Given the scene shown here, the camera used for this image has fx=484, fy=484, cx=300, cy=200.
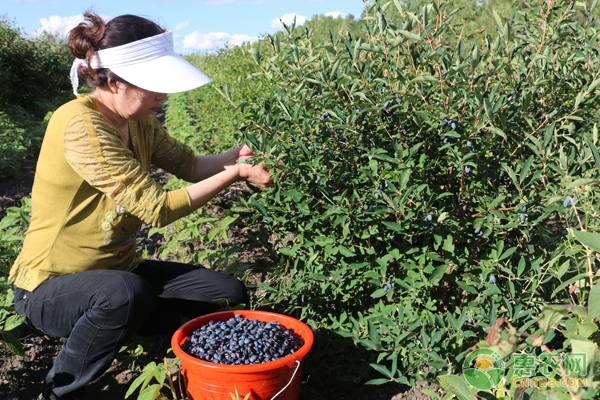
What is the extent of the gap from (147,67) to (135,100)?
14 cm

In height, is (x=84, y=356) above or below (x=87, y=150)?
below

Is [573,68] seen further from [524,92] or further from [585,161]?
[585,161]

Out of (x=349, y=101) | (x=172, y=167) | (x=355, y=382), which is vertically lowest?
(x=355, y=382)

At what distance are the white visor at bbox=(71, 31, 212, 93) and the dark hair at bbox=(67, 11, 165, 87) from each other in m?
0.03

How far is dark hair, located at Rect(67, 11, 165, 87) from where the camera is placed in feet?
5.82

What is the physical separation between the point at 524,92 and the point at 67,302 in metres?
1.78

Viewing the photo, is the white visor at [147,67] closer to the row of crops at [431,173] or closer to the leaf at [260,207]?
the row of crops at [431,173]

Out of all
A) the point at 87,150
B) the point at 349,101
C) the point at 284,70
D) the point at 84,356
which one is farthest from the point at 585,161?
the point at 84,356

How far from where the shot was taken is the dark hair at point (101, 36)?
177 cm

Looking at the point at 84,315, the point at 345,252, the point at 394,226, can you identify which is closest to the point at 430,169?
the point at 394,226

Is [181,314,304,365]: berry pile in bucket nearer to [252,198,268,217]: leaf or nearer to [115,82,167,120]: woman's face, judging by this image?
[252,198,268,217]: leaf

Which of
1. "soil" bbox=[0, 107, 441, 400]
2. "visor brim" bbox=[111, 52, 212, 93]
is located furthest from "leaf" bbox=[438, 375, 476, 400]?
"visor brim" bbox=[111, 52, 212, 93]

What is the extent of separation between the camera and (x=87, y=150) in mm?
1740

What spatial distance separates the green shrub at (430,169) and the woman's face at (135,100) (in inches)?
14.4
